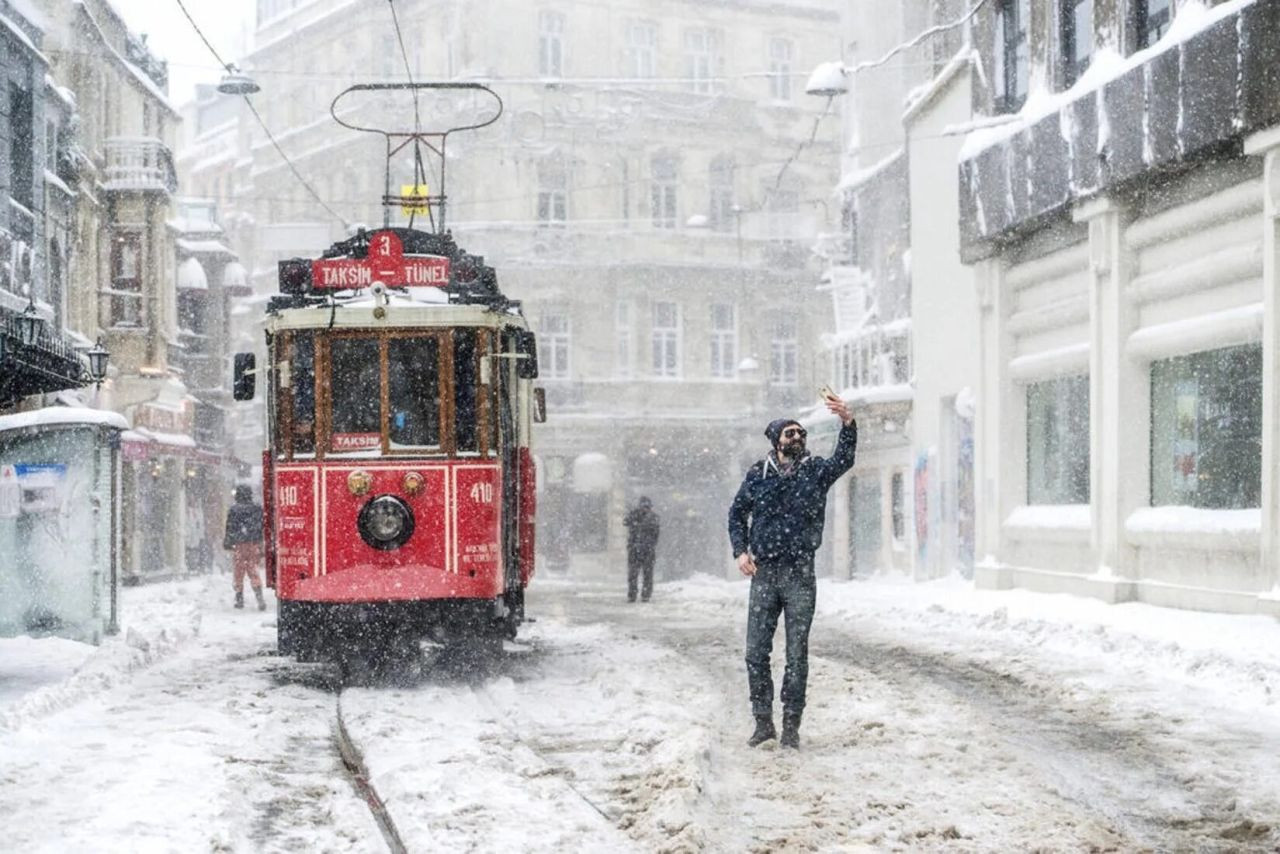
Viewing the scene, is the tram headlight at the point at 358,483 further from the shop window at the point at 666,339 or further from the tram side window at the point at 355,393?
the shop window at the point at 666,339

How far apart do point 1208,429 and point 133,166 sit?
25.3 m

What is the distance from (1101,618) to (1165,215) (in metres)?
4.26

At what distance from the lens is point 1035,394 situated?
22.9 meters

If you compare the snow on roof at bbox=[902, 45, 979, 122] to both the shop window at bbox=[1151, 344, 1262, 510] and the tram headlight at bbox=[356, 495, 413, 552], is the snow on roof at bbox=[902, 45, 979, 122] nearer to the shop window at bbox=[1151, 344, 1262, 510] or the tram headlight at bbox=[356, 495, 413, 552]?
the shop window at bbox=[1151, 344, 1262, 510]

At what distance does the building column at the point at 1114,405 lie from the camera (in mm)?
19375

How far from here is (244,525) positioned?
24891 mm

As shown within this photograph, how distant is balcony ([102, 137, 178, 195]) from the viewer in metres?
36.6

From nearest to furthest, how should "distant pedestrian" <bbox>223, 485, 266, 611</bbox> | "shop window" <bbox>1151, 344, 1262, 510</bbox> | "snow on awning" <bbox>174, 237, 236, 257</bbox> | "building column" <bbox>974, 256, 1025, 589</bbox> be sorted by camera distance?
"shop window" <bbox>1151, 344, 1262, 510</bbox> → "building column" <bbox>974, 256, 1025, 589</bbox> → "distant pedestrian" <bbox>223, 485, 266, 611</bbox> → "snow on awning" <bbox>174, 237, 236, 257</bbox>

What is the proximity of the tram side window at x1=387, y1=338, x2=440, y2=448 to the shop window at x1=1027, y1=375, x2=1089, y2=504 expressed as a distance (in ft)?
32.1

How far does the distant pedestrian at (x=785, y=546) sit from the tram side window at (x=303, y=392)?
503cm

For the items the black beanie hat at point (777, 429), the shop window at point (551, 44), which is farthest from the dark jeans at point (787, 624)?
the shop window at point (551, 44)

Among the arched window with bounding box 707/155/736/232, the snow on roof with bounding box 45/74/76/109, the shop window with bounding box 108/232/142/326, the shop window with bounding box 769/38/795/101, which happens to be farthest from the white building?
the shop window with bounding box 769/38/795/101

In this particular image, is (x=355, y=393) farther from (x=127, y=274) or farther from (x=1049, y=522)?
(x=127, y=274)

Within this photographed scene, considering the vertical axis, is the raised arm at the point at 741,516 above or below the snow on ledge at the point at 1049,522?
above
